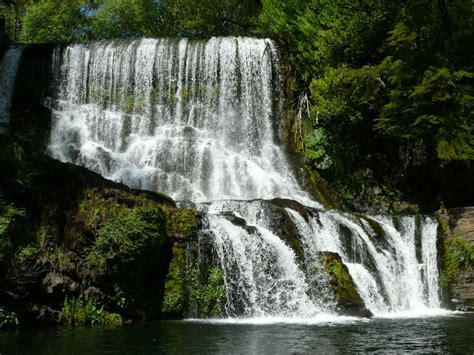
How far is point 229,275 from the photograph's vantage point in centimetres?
1547

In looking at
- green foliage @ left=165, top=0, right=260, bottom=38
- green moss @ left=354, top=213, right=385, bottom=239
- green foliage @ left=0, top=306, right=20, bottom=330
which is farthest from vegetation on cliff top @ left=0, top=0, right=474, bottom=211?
green foliage @ left=0, top=306, right=20, bottom=330

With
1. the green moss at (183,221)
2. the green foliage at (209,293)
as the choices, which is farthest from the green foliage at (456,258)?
the green moss at (183,221)

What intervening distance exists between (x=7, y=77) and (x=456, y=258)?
68.0ft

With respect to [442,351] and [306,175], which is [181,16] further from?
[442,351]

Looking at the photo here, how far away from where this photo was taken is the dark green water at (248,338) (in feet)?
33.4

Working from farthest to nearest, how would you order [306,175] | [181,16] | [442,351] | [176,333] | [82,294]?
[181,16] → [306,175] → [82,294] → [176,333] → [442,351]

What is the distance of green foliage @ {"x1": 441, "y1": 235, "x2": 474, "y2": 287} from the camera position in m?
19.1

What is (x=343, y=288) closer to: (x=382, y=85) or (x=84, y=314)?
(x=84, y=314)

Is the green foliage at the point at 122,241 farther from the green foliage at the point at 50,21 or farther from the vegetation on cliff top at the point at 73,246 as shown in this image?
the green foliage at the point at 50,21

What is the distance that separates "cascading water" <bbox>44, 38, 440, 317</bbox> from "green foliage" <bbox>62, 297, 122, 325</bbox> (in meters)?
2.85

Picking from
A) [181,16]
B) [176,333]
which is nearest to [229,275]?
[176,333]

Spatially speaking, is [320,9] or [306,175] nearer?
[306,175]

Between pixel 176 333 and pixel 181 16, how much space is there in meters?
34.6

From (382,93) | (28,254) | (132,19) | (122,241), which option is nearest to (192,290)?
(122,241)
